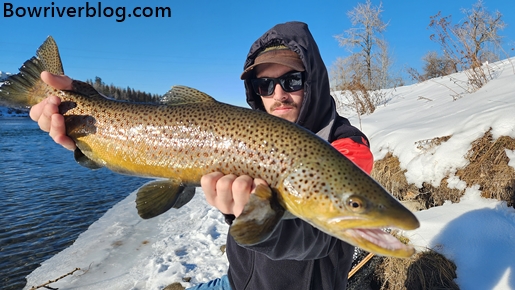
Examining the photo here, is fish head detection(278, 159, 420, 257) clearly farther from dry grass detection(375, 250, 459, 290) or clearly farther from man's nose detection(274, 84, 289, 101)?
dry grass detection(375, 250, 459, 290)

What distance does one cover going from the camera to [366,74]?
2788 cm

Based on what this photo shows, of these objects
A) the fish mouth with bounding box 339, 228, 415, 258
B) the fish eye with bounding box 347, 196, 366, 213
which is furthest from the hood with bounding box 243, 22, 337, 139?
the fish mouth with bounding box 339, 228, 415, 258

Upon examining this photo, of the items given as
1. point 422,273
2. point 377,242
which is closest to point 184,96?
point 377,242

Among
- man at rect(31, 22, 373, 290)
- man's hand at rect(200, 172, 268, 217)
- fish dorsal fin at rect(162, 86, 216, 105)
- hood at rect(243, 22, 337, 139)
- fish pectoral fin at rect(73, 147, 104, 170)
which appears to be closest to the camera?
man's hand at rect(200, 172, 268, 217)

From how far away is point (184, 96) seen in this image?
2.35 m

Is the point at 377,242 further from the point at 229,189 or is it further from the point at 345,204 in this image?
the point at 229,189

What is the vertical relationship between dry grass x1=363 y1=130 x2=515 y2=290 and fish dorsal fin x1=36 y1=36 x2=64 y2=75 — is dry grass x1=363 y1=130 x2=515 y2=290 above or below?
below

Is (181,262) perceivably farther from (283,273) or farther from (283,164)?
(283,164)

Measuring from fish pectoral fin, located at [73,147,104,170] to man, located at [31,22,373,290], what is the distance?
8 centimetres

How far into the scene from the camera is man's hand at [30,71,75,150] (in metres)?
2.39

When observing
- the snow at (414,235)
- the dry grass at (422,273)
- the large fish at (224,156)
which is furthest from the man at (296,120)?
the snow at (414,235)

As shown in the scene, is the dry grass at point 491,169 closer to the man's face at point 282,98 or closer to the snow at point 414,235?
the snow at point 414,235

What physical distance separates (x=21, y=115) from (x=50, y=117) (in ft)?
304

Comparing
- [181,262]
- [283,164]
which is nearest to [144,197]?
[283,164]
